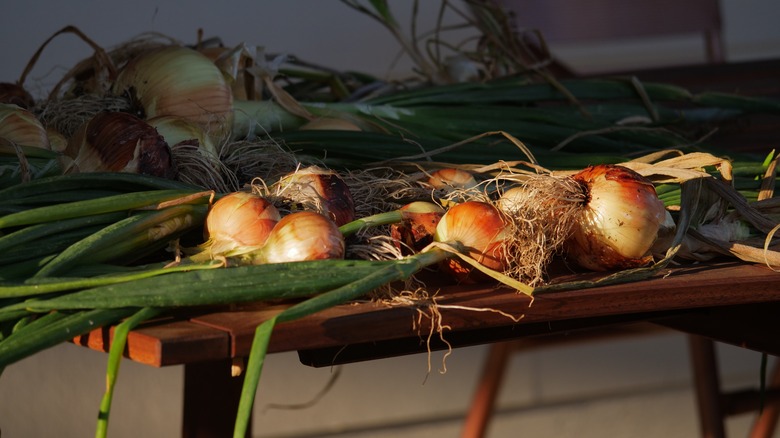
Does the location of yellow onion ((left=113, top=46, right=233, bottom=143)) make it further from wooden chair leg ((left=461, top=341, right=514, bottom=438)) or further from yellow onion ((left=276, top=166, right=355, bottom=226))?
wooden chair leg ((left=461, top=341, right=514, bottom=438))

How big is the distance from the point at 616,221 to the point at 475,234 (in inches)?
5.0

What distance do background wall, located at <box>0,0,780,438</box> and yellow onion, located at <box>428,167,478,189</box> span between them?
768 mm

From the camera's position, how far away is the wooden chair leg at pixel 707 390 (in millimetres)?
1476

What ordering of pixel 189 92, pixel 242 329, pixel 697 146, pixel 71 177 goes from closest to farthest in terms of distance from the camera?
pixel 242 329, pixel 71 177, pixel 189 92, pixel 697 146

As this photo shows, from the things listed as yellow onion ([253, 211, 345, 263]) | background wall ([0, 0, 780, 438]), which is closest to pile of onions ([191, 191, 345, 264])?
yellow onion ([253, 211, 345, 263])

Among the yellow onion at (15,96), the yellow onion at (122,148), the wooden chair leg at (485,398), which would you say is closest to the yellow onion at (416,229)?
the yellow onion at (122,148)

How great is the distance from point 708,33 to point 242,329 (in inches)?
78.0

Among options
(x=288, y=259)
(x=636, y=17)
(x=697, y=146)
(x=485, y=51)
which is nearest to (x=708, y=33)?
(x=636, y=17)

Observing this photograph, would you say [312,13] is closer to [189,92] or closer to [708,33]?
[708,33]

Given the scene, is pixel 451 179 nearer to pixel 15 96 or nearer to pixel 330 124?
pixel 330 124

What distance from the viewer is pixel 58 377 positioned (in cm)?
177

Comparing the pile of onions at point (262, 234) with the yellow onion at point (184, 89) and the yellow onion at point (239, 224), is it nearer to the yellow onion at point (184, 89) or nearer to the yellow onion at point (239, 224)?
the yellow onion at point (239, 224)

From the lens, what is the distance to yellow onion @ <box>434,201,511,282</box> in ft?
2.37

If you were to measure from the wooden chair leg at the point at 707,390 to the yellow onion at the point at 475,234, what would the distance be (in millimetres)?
819
